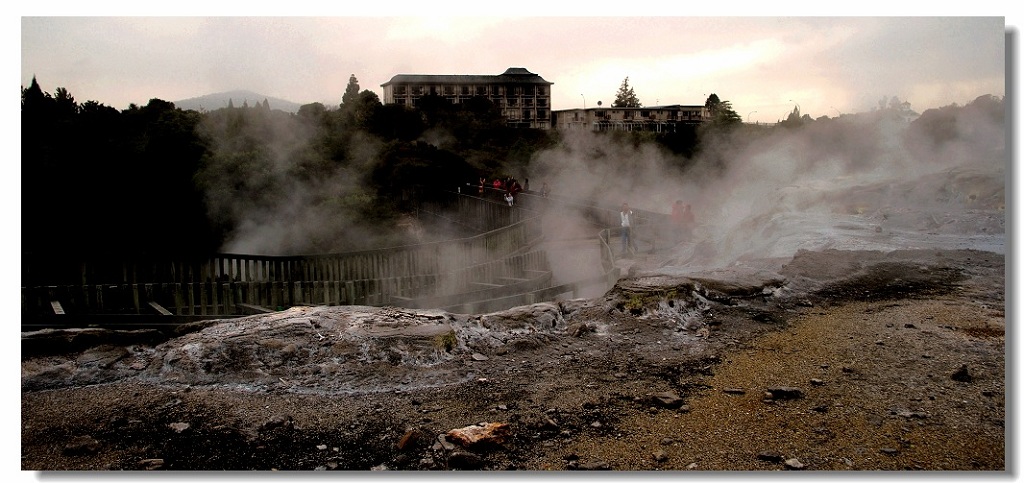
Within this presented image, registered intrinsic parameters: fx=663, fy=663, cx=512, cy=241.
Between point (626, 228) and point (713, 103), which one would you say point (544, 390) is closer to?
point (713, 103)

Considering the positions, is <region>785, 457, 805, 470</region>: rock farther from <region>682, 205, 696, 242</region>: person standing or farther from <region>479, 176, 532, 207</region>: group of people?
<region>682, 205, 696, 242</region>: person standing

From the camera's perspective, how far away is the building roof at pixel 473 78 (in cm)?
509

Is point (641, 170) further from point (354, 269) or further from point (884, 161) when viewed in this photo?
point (354, 269)

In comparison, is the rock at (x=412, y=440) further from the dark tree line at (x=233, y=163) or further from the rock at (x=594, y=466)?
the dark tree line at (x=233, y=163)

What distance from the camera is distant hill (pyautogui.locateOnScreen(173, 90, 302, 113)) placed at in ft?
16.6

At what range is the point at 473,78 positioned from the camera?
515 centimetres

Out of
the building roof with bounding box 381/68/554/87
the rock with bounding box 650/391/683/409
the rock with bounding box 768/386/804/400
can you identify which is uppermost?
the building roof with bounding box 381/68/554/87

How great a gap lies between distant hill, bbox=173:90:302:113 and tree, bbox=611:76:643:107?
2.69m

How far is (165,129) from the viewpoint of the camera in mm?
5293

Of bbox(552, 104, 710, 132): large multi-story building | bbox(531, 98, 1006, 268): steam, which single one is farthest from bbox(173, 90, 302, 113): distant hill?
bbox(531, 98, 1006, 268): steam

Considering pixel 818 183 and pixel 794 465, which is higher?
pixel 818 183

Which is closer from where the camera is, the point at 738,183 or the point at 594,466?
the point at 594,466

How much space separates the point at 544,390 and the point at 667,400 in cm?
70

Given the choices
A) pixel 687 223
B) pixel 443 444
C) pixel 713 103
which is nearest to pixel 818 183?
pixel 687 223
